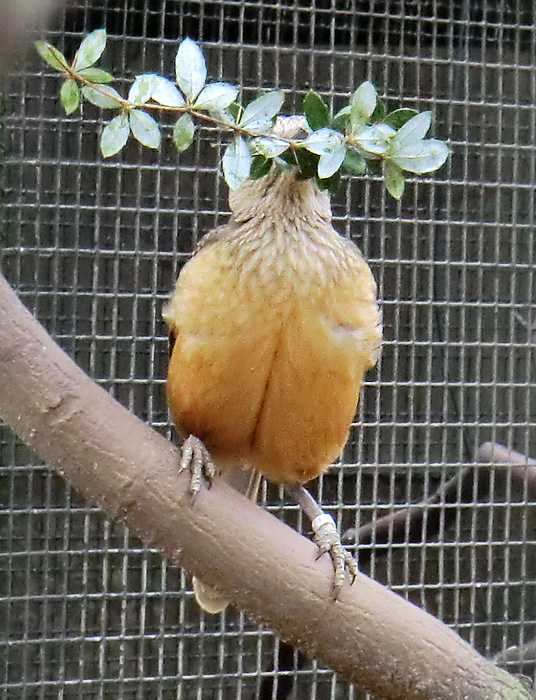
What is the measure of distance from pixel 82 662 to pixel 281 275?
1.54m

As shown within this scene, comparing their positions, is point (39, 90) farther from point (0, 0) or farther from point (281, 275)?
point (0, 0)

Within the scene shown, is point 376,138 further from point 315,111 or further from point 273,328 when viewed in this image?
point 273,328

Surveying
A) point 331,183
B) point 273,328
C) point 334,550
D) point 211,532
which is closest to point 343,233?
point 273,328

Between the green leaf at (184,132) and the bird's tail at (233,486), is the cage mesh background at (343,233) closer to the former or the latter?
the bird's tail at (233,486)

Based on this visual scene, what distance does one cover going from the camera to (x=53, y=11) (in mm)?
641

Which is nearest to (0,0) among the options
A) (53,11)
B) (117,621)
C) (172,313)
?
(53,11)

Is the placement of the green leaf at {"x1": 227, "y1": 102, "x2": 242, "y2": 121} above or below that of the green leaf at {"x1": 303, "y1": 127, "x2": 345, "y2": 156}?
above

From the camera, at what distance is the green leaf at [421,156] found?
967 millimetres

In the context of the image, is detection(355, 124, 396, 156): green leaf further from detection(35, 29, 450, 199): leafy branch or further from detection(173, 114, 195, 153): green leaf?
detection(173, 114, 195, 153): green leaf

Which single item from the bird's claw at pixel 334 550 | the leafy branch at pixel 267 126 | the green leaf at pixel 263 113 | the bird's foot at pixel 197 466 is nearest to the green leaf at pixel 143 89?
the leafy branch at pixel 267 126

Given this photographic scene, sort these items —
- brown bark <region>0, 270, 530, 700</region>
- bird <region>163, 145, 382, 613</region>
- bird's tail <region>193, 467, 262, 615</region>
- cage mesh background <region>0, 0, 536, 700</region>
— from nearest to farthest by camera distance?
brown bark <region>0, 270, 530, 700</region> < bird <region>163, 145, 382, 613</region> < bird's tail <region>193, 467, 262, 615</region> < cage mesh background <region>0, 0, 536, 700</region>

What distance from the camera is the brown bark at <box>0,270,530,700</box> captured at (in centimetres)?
123

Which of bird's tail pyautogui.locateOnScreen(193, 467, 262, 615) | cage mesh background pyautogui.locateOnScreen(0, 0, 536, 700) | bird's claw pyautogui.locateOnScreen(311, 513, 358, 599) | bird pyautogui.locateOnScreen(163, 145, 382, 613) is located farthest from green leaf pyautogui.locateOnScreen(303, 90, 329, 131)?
cage mesh background pyautogui.locateOnScreen(0, 0, 536, 700)

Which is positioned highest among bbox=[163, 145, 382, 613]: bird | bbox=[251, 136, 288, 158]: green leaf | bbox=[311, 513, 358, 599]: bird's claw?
bbox=[251, 136, 288, 158]: green leaf
